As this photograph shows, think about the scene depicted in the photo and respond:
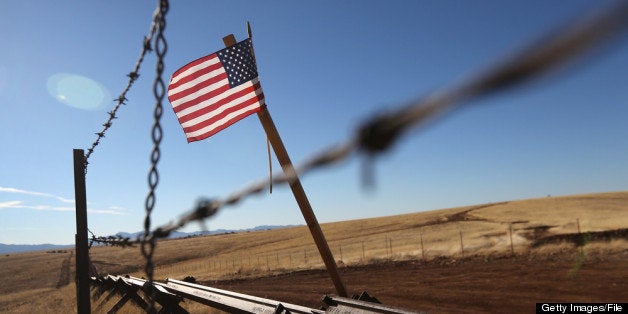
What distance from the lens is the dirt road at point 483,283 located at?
45.1ft

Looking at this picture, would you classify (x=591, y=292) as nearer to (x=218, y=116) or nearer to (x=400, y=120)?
(x=218, y=116)

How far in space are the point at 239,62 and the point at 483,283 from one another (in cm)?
1570

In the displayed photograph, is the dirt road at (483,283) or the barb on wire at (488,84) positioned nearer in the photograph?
Answer: the barb on wire at (488,84)

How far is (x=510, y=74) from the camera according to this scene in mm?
1356

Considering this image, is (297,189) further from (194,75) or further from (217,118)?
(194,75)

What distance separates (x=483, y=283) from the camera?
671 inches

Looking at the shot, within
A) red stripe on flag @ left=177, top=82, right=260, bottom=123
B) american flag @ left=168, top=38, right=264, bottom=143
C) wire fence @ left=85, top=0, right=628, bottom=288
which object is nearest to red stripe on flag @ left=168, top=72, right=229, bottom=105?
american flag @ left=168, top=38, right=264, bottom=143

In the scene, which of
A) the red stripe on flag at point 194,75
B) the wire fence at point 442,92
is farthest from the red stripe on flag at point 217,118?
the wire fence at point 442,92

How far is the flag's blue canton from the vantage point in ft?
15.3

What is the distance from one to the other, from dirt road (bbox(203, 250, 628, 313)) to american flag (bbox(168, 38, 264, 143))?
8907mm

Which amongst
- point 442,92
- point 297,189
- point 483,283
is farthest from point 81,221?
point 483,283

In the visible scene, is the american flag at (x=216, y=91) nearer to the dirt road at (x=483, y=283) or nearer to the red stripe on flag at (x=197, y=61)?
the red stripe on flag at (x=197, y=61)

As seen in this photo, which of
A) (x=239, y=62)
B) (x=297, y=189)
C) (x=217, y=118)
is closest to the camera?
(x=297, y=189)

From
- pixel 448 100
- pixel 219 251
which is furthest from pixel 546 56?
pixel 219 251
